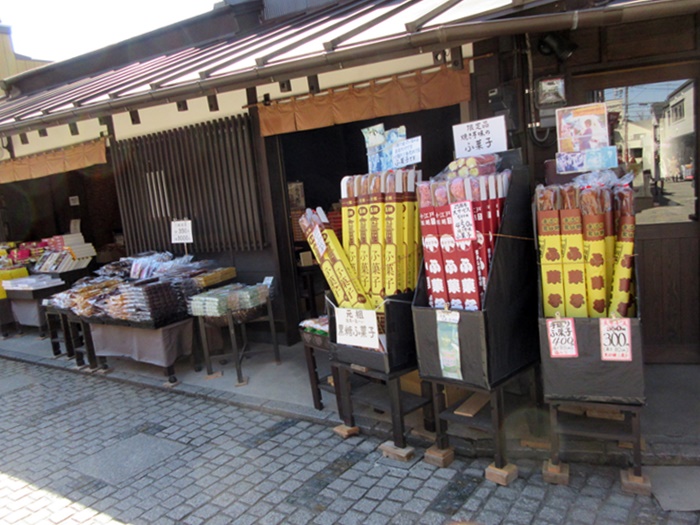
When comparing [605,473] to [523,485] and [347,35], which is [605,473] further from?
[347,35]

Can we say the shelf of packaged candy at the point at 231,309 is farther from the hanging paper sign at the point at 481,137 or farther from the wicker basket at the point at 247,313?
the hanging paper sign at the point at 481,137

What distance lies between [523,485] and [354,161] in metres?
6.85

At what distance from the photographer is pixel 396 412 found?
398cm

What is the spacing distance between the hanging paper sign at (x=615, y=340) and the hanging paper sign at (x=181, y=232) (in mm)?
5787

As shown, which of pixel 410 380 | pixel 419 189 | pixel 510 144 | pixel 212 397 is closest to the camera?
pixel 419 189

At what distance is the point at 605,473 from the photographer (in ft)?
11.5

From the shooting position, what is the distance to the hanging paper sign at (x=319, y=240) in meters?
4.24

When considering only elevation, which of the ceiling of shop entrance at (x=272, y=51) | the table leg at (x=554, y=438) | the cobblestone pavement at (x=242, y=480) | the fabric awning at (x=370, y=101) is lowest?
the cobblestone pavement at (x=242, y=480)

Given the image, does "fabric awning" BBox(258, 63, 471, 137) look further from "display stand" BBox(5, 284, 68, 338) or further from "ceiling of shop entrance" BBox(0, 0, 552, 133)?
"display stand" BBox(5, 284, 68, 338)

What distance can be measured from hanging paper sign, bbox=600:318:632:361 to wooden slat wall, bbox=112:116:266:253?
479 centimetres

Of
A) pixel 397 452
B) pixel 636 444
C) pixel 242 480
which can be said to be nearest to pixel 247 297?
pixel 242 480

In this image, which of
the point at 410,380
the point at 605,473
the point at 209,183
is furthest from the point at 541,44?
the point at 209,183

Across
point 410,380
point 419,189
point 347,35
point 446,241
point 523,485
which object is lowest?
point 523,485

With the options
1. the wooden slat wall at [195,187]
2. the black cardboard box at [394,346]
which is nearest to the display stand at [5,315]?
the wooden slat wall at [195,187]
